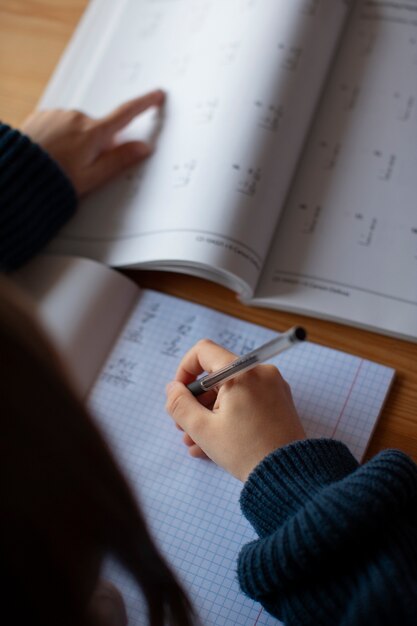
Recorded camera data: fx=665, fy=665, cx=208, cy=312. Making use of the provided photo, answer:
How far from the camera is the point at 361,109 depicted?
2.43ft

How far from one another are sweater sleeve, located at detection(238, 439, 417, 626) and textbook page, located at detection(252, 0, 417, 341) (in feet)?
0.62

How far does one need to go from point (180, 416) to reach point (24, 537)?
0.25 m

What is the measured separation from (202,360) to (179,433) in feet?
0.26

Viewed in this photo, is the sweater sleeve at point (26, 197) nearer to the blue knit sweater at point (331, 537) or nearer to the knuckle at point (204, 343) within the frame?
the knuckle at point (204, 343)

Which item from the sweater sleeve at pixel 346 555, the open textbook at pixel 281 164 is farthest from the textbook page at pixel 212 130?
the sweater sleeve at pixel 346 555

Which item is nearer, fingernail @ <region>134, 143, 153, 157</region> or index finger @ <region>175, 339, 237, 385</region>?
index finger @ <region>175, 339, 237, 385</region>

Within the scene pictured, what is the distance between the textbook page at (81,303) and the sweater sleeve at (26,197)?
1.0 inches

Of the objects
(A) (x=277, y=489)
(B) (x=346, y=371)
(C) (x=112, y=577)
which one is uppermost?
(B) (x=346, y=371)

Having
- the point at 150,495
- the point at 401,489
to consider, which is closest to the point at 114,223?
the point at 150,495

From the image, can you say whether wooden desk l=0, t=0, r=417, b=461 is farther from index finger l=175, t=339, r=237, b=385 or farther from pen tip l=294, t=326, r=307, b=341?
pen tip l=294, t=326, r=307, b=341

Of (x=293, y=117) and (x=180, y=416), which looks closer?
(x=180, y=416)

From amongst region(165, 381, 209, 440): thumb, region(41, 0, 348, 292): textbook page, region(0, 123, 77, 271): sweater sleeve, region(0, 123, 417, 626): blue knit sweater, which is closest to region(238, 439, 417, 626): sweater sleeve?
region(0, 123, 417, 626): blue knit sweater

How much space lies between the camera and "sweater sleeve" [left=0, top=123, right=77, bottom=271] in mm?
694

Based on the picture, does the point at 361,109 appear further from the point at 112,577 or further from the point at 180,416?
the point at 112,577
